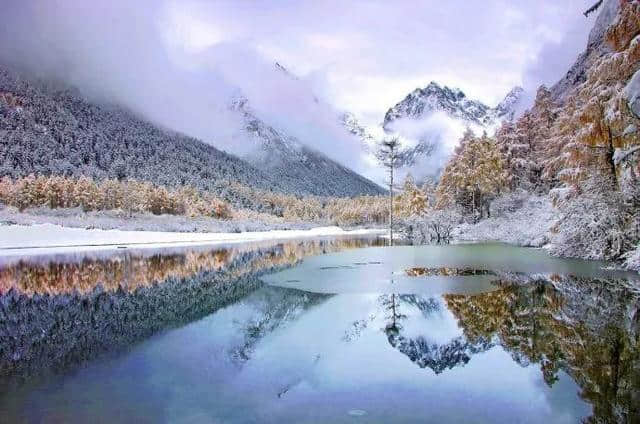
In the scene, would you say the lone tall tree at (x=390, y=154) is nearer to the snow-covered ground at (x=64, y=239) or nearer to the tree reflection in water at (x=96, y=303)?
the snow-covered ground at (x=64, y=239)

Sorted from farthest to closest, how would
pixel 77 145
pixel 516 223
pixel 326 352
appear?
pixel 77 145, pixel 516 223, pixel 326 352

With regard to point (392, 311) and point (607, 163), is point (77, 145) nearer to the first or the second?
point (607, 163)

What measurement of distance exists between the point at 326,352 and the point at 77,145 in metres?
169

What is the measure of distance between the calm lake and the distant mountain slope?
13105 centimetres

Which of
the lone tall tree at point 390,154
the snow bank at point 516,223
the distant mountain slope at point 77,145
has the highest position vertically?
the distant mountain slope at point 77,145

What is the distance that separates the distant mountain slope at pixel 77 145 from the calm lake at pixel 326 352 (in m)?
131

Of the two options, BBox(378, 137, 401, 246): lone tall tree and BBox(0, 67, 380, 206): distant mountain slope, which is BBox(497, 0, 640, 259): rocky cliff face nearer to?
BBox(378, 137, 401, 246): lone tall tree

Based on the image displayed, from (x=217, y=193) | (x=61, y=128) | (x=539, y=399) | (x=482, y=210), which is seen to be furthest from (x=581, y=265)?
(x=61, y=128)

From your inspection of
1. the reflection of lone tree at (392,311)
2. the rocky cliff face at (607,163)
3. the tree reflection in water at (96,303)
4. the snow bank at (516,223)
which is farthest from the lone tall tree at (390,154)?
the reflection of lone tree at (392,311)

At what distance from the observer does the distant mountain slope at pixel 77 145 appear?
453ft

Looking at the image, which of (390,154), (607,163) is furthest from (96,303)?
(390,154)

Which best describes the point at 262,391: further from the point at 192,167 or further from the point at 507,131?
the point at 192,167

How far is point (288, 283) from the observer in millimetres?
16797

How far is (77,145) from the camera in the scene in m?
157
